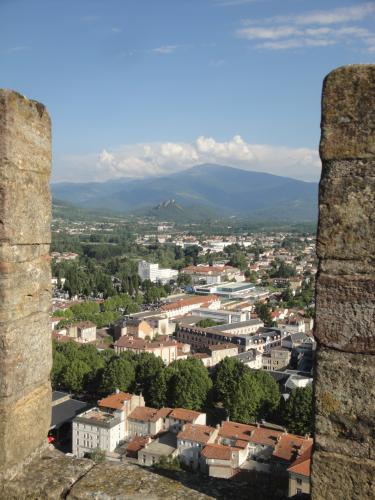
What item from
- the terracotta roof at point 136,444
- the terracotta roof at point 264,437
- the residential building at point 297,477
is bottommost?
the terracotta roof at point 136,444

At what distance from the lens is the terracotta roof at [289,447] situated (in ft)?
62.3

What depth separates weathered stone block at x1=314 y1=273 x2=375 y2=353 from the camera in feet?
8.26

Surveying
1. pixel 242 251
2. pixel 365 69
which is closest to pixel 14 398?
pixel 365 69

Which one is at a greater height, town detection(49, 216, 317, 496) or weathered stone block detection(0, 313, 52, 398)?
weathered stone block detection(0, 313, 52, 398)

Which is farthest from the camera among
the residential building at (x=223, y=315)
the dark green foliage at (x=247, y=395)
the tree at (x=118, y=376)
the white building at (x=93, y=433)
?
the residential building at (x=223, y=315)

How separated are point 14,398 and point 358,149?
8.18 ft

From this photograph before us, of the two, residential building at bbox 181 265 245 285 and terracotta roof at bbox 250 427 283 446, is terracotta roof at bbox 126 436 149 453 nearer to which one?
terracotta roof at bbox 250 427 283 446

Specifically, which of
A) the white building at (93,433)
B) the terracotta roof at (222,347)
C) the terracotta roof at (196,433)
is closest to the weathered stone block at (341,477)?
the terracotta roof at (196,433)

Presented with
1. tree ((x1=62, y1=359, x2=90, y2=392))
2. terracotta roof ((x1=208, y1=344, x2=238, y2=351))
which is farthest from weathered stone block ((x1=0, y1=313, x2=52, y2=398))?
A: terracotta roof ((x1=208, y1=344, x2=238, y2=351))

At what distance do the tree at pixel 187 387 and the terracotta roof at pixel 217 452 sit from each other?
619 centimetres

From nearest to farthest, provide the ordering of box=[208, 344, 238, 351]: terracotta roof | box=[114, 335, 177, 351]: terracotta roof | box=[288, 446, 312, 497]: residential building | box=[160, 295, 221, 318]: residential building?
box=[288, 446, 312, 497]: residential building
box=[114, 335, 177, 351]: terracotta roof
box=[208, 344, 238, 351]: terracotta roof
box=[160, 295, 221, 318]: residential building

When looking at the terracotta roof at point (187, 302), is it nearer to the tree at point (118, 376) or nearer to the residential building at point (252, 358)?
the residential building at point (252, 358)

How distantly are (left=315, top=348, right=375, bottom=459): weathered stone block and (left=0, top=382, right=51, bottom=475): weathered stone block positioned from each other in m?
1.87

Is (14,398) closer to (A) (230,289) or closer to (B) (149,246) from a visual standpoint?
(A) (230,289)
